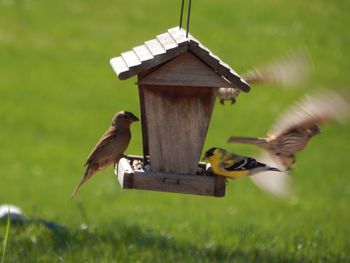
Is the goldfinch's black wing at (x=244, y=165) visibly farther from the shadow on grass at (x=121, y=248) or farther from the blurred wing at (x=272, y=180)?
the shadow on grass at (x=121, y=248)

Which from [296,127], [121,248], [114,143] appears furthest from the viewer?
[121,248]

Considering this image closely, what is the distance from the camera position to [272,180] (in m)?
6.82

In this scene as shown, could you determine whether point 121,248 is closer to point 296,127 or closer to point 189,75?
point 296,127

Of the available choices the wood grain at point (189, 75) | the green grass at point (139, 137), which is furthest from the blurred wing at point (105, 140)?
the green grass at point (139, 137)

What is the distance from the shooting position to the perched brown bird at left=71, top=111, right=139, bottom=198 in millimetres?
6090

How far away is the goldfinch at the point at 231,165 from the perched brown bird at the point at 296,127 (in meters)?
0.36

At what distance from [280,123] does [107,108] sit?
11.3 metres

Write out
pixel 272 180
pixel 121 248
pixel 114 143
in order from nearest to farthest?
pixel 114 143
pixel 272 180
pixel 121 248

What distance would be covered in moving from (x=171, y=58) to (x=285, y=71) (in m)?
0.97

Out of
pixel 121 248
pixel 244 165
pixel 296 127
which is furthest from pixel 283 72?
pixel 121 248

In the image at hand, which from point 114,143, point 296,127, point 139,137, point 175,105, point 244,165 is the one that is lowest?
point 244,165

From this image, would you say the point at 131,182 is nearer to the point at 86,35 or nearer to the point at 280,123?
the point at 280,123

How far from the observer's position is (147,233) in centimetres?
799

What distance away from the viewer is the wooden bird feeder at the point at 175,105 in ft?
17.5
